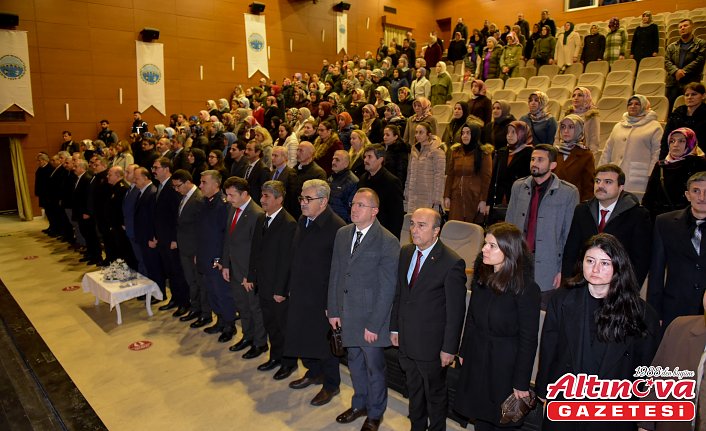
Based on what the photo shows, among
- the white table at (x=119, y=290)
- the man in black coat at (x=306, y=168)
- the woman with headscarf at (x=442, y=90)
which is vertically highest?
the woman with headscarf at (x=442, y=90)

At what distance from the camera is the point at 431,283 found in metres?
2.58

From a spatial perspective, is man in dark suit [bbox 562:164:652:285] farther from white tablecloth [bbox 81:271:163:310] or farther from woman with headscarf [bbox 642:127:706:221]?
white tablecloth [bbox 81:271:163:310]

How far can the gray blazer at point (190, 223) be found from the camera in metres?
4.63

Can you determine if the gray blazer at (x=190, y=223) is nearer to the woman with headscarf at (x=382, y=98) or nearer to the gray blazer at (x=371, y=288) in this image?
the gray blazer at (x=371, y=288)

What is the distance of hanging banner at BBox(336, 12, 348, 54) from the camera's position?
16.6m

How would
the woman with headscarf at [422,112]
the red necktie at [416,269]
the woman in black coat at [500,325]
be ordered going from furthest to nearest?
the woman with headscarf at [422,112] < the red necktie at [416,269] < the woman in black coat at [500,325]

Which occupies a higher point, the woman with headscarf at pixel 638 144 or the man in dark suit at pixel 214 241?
the woman with headscarf at pixel 638 144

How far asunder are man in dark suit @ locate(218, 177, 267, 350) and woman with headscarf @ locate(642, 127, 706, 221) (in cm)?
311

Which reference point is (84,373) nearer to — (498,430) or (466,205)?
(498,430)

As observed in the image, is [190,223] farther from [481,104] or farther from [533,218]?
[481,104]

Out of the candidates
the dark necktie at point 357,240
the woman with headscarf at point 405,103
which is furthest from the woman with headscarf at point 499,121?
the dark necktie at point 357,240

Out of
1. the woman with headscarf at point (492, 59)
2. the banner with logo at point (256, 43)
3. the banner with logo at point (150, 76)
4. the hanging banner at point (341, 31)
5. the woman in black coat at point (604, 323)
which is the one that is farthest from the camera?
the hanging banner at point (341, 31)

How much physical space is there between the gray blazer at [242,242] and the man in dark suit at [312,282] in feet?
2.62

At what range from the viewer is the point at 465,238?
3.86m
